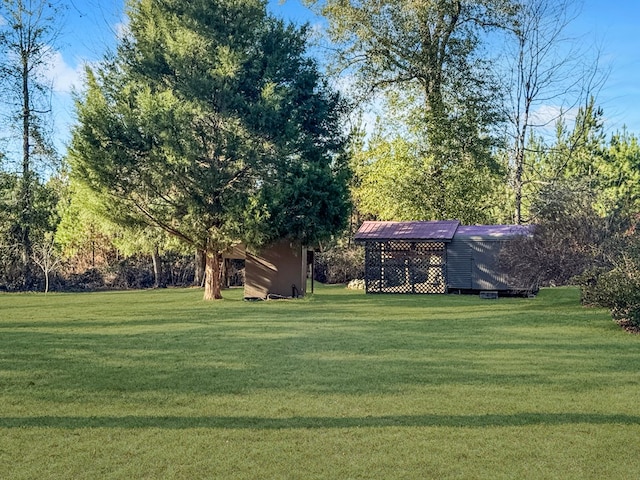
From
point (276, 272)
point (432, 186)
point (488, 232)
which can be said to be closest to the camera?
point (276, 272)

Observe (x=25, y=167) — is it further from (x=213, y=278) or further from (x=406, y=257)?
(x=406, y=257)

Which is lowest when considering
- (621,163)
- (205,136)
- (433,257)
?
(433,257)

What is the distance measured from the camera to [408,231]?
23.2m

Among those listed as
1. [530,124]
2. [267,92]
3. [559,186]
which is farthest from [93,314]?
[530,124]

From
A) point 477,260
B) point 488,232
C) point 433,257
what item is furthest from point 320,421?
point 433,257

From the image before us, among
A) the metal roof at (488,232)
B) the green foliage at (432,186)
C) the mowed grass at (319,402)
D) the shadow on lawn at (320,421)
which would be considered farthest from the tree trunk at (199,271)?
the shadow on lawn at (320,421)

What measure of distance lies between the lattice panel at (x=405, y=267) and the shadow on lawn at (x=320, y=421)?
17.4 metres

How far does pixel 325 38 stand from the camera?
2786 centimetres

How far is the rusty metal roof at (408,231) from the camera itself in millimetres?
22422

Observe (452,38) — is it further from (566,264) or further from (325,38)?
(566,264)

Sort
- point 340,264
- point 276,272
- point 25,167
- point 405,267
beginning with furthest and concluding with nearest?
point 340,264, point 25,167, point 405,267, point 276,272

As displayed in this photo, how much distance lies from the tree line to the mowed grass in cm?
717

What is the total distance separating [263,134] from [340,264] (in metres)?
12.1

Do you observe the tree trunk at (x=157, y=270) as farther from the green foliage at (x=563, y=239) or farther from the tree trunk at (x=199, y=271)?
the green foliage at (x=563, y=239)
